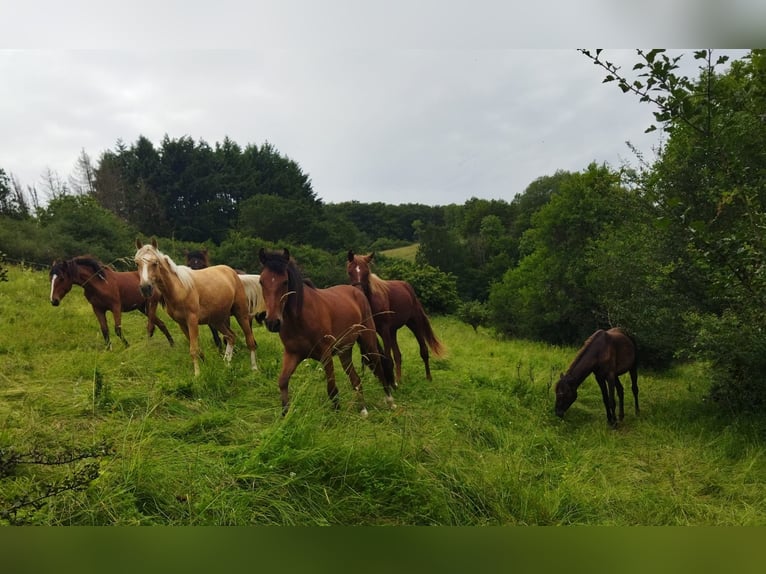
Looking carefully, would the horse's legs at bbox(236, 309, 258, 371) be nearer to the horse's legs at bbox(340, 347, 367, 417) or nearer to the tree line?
the horse's legs at bbox(340, 347, 367, 417)

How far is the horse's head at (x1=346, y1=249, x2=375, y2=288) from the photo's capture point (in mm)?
6270

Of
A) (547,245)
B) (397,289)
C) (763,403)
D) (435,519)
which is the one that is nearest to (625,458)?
(763,403)

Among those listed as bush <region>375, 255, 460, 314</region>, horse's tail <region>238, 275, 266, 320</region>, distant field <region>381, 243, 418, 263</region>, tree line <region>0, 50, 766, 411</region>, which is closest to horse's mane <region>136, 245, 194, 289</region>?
horse's tail <region>238, 275, 266, 320</region>

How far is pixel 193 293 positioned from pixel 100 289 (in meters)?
2.72

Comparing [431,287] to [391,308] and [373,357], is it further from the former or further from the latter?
[373,357]

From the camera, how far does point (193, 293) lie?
6.46 metres

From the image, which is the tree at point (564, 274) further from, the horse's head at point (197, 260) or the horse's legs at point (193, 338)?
the horse's legs at point (193, 338)

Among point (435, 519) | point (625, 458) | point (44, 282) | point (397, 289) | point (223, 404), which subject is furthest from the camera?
point (44, 282)

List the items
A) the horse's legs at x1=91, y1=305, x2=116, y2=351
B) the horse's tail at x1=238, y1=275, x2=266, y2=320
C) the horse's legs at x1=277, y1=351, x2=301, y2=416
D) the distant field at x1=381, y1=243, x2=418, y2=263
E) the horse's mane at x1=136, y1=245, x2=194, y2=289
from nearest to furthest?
the horse's legs at x1=277, y1=351, x2=301, y2=416
the horse's mane at x1=136, y1=245, x2=194, y2=289
the horse's legs at x1=91, y1=305, x2=116, y2=351
the horse's tail at x1=238, y1=275, x2=266, y2=320
the distant field at x1=381, y1=243, x2=418, y2=263

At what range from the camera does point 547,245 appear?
19.4 m

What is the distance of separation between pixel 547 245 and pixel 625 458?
15.9m

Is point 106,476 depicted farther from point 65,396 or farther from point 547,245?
point 547,245

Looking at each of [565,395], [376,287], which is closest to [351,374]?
[376,287]

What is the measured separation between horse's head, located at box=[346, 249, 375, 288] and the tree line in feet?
12.5
